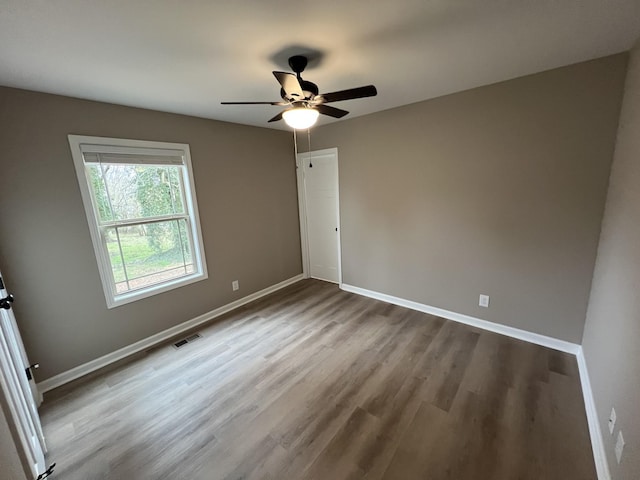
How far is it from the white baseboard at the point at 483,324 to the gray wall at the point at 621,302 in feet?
1.16

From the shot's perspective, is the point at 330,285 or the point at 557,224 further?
the point at 330,285

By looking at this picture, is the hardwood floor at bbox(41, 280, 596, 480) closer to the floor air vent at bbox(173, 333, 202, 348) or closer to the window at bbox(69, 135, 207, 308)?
the floor air vent at bbox(173, 333, 202, 348)

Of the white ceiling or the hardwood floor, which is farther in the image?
the hardwood floor

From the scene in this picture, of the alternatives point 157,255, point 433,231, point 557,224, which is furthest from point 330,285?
point 557,224

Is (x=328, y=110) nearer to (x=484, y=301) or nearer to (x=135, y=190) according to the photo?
(x=135, y=190)

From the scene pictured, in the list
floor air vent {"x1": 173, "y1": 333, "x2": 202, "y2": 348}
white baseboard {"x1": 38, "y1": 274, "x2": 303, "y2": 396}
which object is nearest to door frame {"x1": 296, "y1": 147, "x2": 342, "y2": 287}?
white baseboard {"x1": 38, "y1": 274, "x2": 303, "y2": 396}

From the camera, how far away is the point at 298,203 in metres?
4.37

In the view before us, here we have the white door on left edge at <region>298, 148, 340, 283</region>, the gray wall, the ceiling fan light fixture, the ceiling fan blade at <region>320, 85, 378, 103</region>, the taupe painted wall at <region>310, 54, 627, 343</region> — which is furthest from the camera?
the white door on left edge at <region>298, 148, 340, 283</region>

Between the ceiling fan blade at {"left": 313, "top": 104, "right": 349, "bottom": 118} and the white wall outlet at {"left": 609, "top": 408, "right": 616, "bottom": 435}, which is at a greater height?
the ceiling fan blade at {"left": 313, "top": 104, "right": 349, "bottom": 118}

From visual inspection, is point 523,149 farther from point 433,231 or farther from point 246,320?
point 246,320

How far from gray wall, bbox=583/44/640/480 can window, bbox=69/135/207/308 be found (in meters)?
3.54

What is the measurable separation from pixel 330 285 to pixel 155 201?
106 inches

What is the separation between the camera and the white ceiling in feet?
4.22

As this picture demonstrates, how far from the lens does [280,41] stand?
62.0 inches
